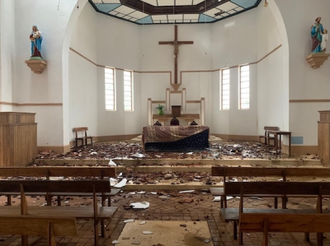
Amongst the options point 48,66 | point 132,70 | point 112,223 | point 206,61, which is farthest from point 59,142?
point 206,61

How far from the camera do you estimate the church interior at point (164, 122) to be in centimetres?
261

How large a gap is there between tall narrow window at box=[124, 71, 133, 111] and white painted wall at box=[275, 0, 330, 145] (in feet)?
22.9

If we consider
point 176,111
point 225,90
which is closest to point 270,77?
point 225,90

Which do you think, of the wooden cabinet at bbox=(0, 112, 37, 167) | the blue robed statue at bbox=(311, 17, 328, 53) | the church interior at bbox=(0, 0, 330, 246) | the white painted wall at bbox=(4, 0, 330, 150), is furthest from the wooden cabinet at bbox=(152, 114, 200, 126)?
the wooden cabinet at bbox=(0, 112, 37, 167)

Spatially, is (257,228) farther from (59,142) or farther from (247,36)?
(247,36)

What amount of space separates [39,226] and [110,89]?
9692 mm

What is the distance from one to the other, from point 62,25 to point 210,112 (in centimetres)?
746

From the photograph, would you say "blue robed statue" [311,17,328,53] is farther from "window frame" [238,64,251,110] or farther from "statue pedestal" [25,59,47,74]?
"statue pedestal" [25,59,47,74]

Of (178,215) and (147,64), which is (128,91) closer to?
(147,64)

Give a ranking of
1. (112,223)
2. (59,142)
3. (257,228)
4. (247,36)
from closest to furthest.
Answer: (257,228) < (112,223) < (59,142) < (247,36)

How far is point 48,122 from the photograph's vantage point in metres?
7.13

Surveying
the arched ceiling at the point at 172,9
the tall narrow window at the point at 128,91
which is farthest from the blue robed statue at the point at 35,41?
the tall narrow window at the point at 128,91

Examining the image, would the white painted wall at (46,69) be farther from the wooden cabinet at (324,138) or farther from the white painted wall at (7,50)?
the wooden cabinet at (324,138)

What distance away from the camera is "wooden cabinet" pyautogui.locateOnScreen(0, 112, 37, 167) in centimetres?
552
